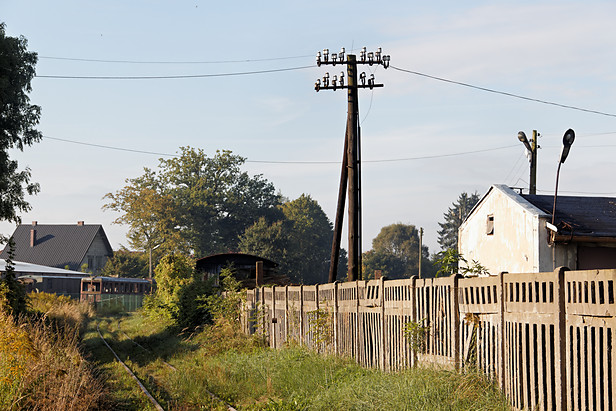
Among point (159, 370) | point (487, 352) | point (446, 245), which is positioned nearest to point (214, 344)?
point (159, 370)

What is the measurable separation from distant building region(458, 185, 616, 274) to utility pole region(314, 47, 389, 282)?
551 cm

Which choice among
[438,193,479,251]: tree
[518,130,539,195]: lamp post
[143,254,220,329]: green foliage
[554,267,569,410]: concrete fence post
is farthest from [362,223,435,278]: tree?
[554,267,569,410]: concrete fence post

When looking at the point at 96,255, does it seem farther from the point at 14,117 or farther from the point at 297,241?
the point at 14,117

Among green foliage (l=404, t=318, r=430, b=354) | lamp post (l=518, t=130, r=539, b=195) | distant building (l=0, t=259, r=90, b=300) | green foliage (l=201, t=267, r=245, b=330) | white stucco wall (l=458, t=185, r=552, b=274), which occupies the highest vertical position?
lamp post (l=518, t=130, r=539, b=195)

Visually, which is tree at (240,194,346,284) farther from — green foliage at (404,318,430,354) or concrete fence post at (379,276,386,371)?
green foliage at (404,318,430,354)

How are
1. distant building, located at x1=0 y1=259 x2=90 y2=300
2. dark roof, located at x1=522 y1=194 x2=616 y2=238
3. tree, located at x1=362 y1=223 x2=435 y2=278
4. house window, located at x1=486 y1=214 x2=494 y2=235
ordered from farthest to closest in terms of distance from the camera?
tree, located at x1=362 y1=223 x2=435 y2=278, distant building, located at x1=0 y1=259 x2=90 y2=300, house window, located at x1=486 y1=214 x2=494 y2=235, dark roof, located at x1=522 y1=194 x2=616 y2=238

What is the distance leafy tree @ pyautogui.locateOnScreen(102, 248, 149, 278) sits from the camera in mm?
78312

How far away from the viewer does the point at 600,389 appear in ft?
22.0

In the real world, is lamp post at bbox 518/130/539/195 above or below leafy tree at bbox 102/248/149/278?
above

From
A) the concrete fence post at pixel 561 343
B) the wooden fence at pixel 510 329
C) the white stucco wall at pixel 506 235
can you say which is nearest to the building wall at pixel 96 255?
the white stucco wall at pixel 506 235

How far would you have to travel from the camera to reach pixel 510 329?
27.7 feet

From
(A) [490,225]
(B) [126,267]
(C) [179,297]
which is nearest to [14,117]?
(C) [179,297]

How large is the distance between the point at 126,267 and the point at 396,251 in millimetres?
54581

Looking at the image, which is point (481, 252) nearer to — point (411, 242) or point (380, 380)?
point (380, 380)
